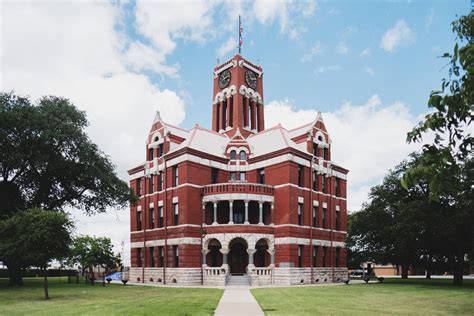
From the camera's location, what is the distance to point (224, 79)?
54438mm

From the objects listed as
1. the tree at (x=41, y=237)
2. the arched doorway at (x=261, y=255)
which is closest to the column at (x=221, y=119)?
the arched doorway at (x=261, y=255)

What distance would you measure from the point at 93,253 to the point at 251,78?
26.2 m

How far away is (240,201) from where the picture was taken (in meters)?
41.8

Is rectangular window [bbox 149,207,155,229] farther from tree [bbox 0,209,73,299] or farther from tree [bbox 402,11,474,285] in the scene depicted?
tree [bbox 402,11,474,285]

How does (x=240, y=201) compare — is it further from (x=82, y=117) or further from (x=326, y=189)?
(x=82, y=117)

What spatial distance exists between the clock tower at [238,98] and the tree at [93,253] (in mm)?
17686

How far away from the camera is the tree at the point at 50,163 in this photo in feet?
113

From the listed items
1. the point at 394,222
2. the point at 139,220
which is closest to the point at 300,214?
the point at 394,222

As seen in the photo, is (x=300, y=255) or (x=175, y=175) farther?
(x=175, y=175)

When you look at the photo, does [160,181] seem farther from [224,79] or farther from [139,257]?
[224,79]

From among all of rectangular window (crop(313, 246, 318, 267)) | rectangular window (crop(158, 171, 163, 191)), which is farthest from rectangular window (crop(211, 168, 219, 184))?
rectangular window (crop(313, 246, 318, 267))

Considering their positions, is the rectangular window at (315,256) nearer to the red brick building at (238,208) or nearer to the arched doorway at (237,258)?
the red brick building at (238,208)

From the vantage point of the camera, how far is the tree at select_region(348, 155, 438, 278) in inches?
1444

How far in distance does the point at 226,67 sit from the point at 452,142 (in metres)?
47.9
